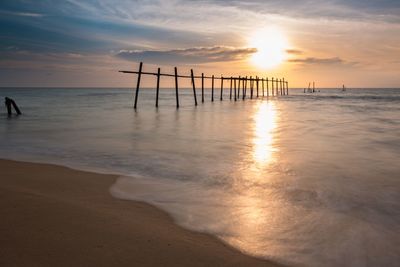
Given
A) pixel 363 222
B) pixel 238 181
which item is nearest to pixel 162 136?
pixel 238 181

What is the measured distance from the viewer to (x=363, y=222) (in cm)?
382

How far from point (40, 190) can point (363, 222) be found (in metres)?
3.84

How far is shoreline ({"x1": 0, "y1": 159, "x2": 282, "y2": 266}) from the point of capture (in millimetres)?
2566

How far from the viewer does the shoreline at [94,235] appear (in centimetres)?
257

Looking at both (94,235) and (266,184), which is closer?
Result: (94,235)

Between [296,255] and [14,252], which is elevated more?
[14,252]

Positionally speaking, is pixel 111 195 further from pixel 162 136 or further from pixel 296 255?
pixel 162 136

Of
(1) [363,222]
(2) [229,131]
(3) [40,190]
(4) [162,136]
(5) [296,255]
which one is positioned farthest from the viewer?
(2) [229,131]

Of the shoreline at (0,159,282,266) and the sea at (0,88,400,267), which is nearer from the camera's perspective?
the shoreline at (0,159,282,266)

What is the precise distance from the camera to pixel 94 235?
2943mm

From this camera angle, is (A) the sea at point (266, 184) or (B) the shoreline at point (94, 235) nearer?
(B) the shoreline at point (94, 235)

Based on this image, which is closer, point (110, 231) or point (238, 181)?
point (110, 231)

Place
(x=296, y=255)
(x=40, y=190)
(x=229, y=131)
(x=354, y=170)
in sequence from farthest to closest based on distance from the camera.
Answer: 1. (x=229, y=131)
2. (x=354, y=170)
3. (x=40, y=190)
4. (x=296, y=255)

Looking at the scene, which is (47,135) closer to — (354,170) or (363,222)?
(354,170)
